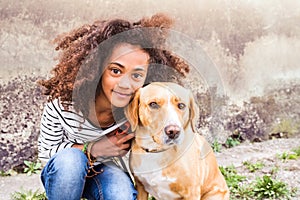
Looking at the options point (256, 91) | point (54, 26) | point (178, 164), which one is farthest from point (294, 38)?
point (178, 164)

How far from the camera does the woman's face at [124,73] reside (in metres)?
2.51

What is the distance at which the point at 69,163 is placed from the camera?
8.60 ft

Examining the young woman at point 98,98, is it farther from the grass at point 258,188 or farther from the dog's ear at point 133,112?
the grass at point 258,188

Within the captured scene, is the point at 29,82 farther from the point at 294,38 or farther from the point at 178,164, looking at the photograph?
the point at 294,38

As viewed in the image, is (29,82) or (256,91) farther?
(256,91)

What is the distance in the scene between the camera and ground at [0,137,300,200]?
429cm

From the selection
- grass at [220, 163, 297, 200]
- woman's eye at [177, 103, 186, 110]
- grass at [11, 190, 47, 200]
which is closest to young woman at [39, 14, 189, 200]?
woman's eye at [177, 103, 186, 110]

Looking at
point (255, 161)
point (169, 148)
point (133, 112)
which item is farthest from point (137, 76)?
point (255, 161)

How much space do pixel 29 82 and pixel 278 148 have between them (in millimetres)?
2930

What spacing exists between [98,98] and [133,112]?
0.95ft

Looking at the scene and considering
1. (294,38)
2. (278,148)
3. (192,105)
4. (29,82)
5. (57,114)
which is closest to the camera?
(192,105)

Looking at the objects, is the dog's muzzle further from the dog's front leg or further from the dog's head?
the dog's front leg

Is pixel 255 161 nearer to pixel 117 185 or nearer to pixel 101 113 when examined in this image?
pixel 117 185

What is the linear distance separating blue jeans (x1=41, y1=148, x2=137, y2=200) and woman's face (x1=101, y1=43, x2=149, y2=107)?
415mm
